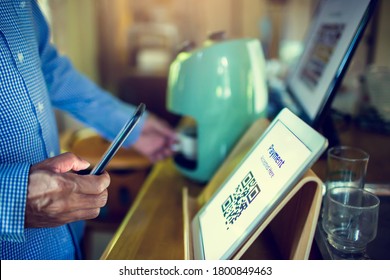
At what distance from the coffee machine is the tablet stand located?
0.07m

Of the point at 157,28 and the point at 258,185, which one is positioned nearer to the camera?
the point at 258,185

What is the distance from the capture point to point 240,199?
24.4 inches

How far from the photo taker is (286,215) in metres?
0.63

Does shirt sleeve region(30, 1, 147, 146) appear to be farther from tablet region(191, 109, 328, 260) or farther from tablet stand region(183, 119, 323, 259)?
tablet region(191, 109, 328, 260)

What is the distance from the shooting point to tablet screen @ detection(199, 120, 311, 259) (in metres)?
0.53

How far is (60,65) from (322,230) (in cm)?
72

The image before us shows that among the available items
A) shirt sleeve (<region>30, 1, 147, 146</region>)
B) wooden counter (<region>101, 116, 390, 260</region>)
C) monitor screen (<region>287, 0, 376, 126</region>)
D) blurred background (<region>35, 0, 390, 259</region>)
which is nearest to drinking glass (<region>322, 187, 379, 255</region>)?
wooden counter (<region>101, 116, 390, 260</region>)

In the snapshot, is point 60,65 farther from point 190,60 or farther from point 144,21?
point 144,21

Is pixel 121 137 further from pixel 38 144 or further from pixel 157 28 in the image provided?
pixel 157 28

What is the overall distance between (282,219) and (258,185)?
106 mm

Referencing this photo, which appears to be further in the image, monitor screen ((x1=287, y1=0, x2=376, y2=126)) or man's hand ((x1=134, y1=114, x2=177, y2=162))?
man's hand ((x1=134, y1=114, x2=177, y2=162))

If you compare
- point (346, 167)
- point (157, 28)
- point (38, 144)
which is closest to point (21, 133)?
point (38, 144)

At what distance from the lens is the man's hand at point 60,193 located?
0.54 m
